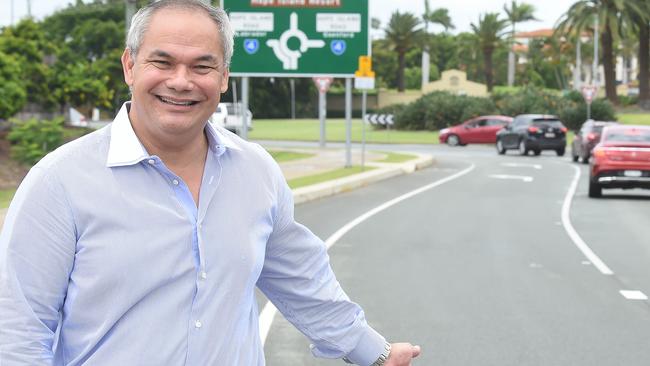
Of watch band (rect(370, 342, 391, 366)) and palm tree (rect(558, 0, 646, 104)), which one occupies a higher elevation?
palm tree (rect(558, 0, 646, 104))

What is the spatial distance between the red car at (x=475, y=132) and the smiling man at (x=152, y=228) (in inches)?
1962

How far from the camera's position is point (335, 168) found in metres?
28.3

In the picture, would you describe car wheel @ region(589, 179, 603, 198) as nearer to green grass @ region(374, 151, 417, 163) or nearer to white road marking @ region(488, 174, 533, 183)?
white road marking @ region(488, 174, 533, 183)


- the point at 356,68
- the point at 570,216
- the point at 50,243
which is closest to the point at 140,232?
the point at 50,243

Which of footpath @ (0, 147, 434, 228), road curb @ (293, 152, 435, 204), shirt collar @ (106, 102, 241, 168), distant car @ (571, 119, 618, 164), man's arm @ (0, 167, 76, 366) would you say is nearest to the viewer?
man's arm @ (0, 167, 76, 366)

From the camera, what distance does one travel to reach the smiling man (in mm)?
2539

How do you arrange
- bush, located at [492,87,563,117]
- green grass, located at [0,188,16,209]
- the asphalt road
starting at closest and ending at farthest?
the asphalt road, green grass, located at [0,188,16,209], bush, located at [492,87,563,117]

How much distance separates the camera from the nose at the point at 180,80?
9.11 ft

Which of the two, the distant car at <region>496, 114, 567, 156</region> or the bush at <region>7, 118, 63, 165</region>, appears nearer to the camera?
the bush at <region>7, 118, 63, 165</region>

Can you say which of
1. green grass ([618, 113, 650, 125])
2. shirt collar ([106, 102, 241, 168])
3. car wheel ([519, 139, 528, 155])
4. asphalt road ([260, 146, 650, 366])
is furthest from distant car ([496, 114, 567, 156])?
shirt collar ([106, 102, 241, 168])

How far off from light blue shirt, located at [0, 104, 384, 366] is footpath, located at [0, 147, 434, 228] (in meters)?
12.7

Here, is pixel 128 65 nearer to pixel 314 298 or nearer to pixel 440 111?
pixel 314 298

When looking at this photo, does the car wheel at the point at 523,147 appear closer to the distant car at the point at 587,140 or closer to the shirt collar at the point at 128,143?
the distant car at the point at 587,140

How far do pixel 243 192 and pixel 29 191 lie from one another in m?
0.57
